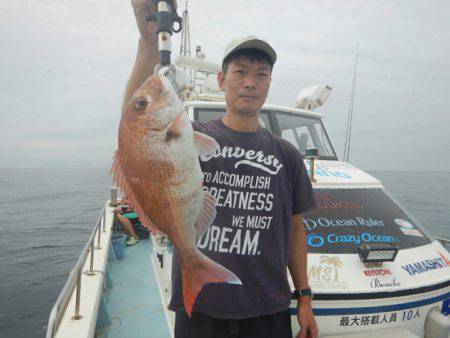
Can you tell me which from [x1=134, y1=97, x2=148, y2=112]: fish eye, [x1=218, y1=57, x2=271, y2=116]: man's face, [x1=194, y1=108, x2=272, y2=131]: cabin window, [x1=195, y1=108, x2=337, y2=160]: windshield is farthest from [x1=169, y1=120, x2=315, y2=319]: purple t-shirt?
[x1=195, y1=108, x2=337, y2=160]: windshield

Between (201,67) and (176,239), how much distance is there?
6062 millimetres

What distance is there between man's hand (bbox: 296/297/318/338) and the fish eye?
1.67 metres

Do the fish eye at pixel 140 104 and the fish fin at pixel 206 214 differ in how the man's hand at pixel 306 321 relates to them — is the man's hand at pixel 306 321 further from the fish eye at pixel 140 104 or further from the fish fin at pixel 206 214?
the fish eye at pixel 140 104

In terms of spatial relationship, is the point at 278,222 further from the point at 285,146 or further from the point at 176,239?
the point at 176,239

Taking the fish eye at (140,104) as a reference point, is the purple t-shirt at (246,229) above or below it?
below

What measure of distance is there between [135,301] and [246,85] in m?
4.26

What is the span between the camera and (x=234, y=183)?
1.87m

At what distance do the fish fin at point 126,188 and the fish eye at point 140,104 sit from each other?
9.6 inches

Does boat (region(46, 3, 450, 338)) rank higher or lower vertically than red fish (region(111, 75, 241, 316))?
lower

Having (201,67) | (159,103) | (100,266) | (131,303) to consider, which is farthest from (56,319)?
(201,67)

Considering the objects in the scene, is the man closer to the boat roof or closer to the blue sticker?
the blue sticker

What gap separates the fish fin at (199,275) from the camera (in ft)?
5.06

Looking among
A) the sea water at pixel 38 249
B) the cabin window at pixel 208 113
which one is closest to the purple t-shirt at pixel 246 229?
the cabin window at pixel 208 113

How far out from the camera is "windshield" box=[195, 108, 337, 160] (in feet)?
16.2
